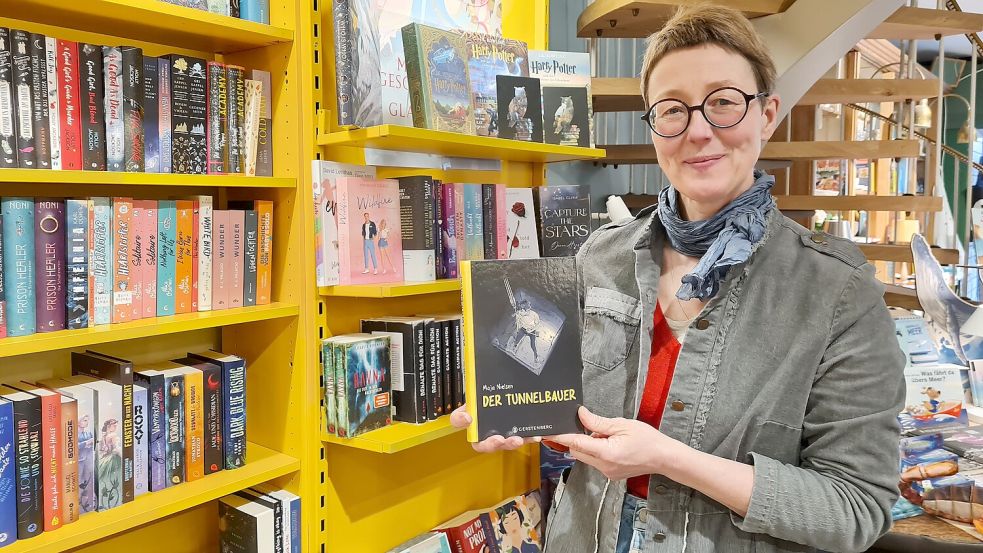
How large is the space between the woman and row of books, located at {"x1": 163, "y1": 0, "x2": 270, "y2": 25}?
3.28 feet

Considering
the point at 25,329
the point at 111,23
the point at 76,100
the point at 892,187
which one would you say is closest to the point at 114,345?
the point at 25,329

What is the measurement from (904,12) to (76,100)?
3.32 meters

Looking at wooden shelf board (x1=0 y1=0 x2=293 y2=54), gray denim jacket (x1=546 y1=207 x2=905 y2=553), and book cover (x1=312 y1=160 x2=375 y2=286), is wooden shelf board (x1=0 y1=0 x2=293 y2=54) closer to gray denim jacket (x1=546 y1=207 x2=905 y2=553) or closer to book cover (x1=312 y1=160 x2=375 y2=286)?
book cover (x1=312 y1=160 x2=375 y2=286)

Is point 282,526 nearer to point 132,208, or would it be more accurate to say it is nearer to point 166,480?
point 166,480

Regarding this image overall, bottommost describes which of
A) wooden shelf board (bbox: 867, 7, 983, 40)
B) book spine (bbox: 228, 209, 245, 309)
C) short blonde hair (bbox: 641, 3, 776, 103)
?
book spine (bbox: 228, 209, 245, 309)

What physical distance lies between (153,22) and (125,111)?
21 centimetres

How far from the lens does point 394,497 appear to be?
209 centimetres

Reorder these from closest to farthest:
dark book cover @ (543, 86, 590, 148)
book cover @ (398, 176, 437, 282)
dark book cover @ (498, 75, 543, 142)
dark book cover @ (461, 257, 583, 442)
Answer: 1. dark book cover @ (461, 257, 583, 442)
2. book cover @ (398, 176, 437, 282)
3. dark book cover @ (498, 75, 543, 142)
4. dark book cover @ (543, 86, 590, 148)

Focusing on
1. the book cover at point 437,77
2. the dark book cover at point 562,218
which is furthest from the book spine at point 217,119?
the dark book cover at point 562,218

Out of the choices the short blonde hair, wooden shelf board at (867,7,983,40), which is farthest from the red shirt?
wooden shelf board at (867,7,983,40)

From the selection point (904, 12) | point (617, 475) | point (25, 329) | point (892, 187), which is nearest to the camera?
point (617, 475)

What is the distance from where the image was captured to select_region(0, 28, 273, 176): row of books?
1.37 m

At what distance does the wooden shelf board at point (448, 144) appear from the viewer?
163 centimetres

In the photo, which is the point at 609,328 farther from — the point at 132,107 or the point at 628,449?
the point at 132,107
